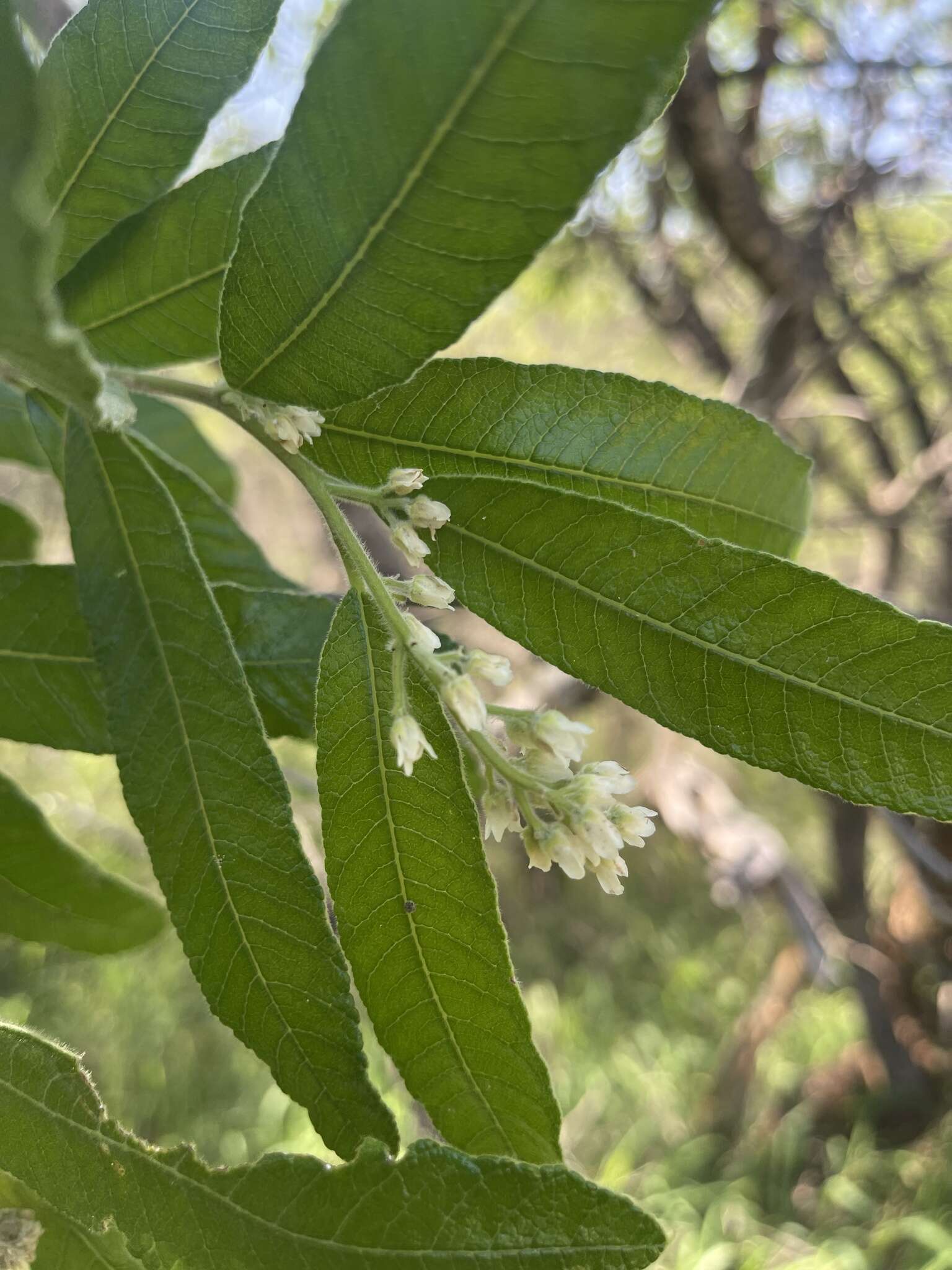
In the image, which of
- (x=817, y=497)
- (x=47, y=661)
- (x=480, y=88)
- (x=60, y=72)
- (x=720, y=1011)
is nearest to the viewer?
(x=480, y=88)

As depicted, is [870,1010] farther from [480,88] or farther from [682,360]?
[480,88]

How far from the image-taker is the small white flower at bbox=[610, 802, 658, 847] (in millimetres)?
800

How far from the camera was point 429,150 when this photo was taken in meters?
0.49

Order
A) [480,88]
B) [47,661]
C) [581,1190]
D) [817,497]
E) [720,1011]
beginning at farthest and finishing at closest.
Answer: [720,1011], [817,497], [47,661], [581,1190], [480,88]

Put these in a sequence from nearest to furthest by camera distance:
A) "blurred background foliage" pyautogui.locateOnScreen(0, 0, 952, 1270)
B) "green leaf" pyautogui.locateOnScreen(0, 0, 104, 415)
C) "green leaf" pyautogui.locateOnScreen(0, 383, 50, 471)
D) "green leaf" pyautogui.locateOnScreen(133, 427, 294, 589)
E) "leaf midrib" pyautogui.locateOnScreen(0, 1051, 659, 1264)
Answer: "green leaf" pyautogui.locateOnScreen(0, 0, 104, 415) < "leaf midrib" pyautogui.locateOnScreen(0, 1051, 659, 1264) < "green leaf" pyautogui.locateOnScreen(133, 427, 294, 589) < "green leaf" pyautogui.locateOnScreen(0, 383, 50, 471) < "blurred background foliage" pyautogui.locateOnScreen(0, 0, 952, 1270)

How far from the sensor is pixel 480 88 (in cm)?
46

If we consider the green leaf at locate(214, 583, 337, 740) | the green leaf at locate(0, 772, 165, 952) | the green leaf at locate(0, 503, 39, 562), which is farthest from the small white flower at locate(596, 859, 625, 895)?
the green leaf at locate(0, 503, 39, 562)

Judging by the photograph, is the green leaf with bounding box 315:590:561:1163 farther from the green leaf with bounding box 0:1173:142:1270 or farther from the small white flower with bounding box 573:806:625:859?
the green leaf with bounding box 0:1173:142:1270

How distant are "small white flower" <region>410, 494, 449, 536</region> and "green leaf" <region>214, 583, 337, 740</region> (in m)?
0.26

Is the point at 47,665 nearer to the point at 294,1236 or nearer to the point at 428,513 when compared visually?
the point at 428,513

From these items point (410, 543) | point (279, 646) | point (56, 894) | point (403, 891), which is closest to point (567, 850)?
point (403, 891)

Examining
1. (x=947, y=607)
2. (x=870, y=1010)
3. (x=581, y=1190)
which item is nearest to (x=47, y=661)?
(x=581, y=1190)

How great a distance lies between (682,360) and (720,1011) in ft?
12.2

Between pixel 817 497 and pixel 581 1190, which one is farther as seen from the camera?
pixel 817 497
